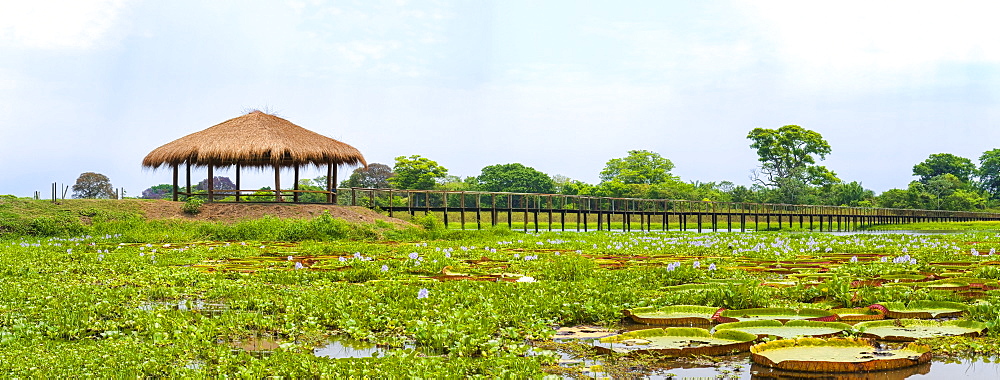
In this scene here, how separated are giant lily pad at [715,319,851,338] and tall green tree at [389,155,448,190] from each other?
52661 millimetres

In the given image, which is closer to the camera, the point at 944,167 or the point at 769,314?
the point at 769,314

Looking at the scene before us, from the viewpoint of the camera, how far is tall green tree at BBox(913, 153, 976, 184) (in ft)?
273

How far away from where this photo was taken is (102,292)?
6.23m

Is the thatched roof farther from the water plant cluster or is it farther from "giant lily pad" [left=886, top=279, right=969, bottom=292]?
"giant lily pad" [left=886, top=279, right=969, bottom=292]

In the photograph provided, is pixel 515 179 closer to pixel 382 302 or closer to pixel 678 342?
pixel 382 302

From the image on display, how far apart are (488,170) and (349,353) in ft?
208

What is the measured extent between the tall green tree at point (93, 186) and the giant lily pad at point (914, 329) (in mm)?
48612

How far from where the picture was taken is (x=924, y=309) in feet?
15.5

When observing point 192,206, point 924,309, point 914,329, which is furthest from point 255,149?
point 914,329

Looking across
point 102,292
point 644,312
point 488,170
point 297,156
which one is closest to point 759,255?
point 644,312

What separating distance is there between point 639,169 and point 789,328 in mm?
64479

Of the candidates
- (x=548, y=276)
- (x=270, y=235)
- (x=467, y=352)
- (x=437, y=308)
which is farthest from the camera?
(x=270, y=235)

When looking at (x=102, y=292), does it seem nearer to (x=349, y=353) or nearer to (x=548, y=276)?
(x=349, y=353)

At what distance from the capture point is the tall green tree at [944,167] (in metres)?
83.3
